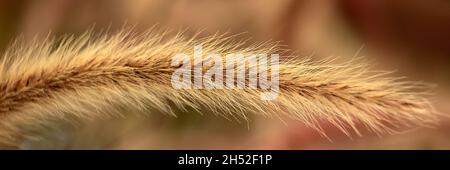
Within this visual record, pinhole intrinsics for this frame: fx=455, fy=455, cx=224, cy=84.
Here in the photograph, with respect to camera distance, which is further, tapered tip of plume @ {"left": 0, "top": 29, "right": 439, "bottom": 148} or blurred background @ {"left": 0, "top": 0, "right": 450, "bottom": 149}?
blurred background @ {"left": 0, "top": 0, "right": 450, "bottom": 149}

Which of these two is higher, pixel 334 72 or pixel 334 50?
pixel 334 50

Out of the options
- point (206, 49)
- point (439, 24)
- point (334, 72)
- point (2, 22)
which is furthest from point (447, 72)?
point (2, 22)

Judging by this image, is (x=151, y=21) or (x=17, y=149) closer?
(x=17, y=149)

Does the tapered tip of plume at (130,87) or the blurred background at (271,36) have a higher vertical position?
the blurred background at (271,36)

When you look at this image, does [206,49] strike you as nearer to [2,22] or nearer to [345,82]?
[345,82]

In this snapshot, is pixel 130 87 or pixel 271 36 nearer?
pixel 130 87

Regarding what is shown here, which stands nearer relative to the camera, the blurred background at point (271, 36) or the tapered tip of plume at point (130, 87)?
the tapered tip of plume at point (130, 87)

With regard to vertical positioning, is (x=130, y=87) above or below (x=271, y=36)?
below

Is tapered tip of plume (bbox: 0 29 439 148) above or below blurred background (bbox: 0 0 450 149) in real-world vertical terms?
below
